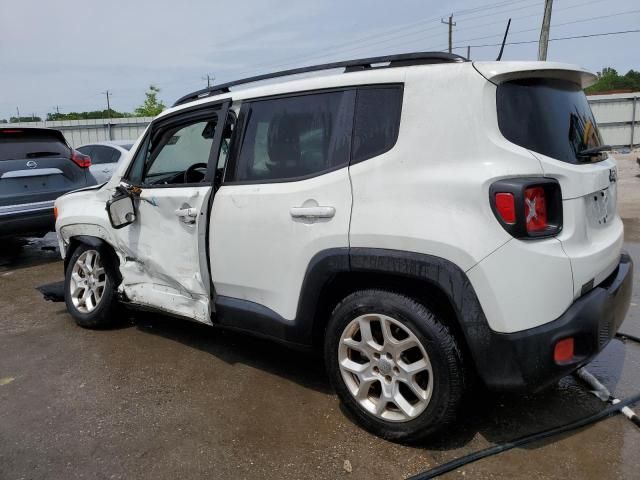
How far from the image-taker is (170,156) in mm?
3990

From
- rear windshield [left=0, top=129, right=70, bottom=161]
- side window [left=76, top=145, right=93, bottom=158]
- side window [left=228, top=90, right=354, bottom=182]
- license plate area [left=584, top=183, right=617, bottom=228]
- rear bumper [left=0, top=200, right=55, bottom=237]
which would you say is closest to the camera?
license plate area [left=584, top=183, right=617, bottom=228]

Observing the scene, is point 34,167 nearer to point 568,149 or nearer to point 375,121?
point 375,121

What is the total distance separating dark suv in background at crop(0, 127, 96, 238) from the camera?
6.47m

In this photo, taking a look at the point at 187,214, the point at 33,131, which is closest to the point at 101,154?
the point at 33,131

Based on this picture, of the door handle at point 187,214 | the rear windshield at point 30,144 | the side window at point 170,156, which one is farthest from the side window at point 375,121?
the rear windshield at point 30,144

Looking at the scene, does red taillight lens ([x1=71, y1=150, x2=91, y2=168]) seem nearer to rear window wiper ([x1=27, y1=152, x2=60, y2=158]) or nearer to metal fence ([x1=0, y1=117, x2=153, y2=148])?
rear window wiper ([x1=27, y1=152, x2=60, y2=158])

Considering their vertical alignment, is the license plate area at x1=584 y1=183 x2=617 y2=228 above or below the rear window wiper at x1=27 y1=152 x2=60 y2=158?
below

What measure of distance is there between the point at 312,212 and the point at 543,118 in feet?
3.95

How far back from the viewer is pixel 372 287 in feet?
8.75

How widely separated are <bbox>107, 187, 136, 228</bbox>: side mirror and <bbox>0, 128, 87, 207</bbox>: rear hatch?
346 cm

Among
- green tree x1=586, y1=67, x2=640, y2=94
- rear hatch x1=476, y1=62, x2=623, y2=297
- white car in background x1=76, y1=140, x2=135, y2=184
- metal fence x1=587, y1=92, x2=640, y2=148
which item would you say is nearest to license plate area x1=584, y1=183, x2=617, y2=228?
rear hatch x1=476, y1=62, x2=623, y2=297

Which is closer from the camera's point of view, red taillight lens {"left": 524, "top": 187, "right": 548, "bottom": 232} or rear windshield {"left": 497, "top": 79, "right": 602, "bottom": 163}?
red taillight lens {"left": 524, "top": 187, "right": 548, "bottom": 232}

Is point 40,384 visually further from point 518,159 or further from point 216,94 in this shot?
point 518,159

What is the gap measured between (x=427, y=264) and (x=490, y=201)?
389 mm
